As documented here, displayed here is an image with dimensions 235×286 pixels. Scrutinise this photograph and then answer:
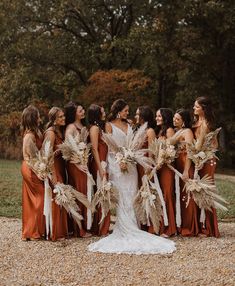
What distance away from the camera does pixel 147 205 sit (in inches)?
305

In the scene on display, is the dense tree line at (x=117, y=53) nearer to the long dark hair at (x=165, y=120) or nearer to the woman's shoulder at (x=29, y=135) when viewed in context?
the long dark hair at (x=165, y=120)

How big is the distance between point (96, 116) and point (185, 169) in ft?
5.17

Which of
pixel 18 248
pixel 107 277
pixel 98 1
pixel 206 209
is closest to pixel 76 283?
pixel 107 277

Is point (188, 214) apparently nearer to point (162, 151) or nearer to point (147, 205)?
point (147, 205)

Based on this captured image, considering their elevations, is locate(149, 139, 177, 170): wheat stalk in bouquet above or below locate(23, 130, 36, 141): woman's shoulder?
below

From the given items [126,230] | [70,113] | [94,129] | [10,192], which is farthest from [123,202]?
[10,192]

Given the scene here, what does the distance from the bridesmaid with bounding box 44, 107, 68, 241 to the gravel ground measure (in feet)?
0.72

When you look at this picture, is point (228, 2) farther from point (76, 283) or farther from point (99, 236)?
point (76, 283)

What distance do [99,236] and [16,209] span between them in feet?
12.8

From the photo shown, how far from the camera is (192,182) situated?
7.87 meters

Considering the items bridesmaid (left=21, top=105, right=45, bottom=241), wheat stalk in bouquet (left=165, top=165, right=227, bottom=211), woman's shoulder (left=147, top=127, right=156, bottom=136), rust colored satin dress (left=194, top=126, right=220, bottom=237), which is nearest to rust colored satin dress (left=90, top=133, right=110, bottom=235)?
woman's shoulder (left=147, top=127, right=156, bottom=136)

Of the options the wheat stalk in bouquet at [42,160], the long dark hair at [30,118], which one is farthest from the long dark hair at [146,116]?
the long dark hair at [30,118]

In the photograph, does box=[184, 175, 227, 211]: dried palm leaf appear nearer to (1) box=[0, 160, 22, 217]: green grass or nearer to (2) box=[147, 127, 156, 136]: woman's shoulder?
(2) box=[147, 127, 156, 136]: woman's shoulder

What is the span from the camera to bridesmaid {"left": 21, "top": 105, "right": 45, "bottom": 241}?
7723 mm
